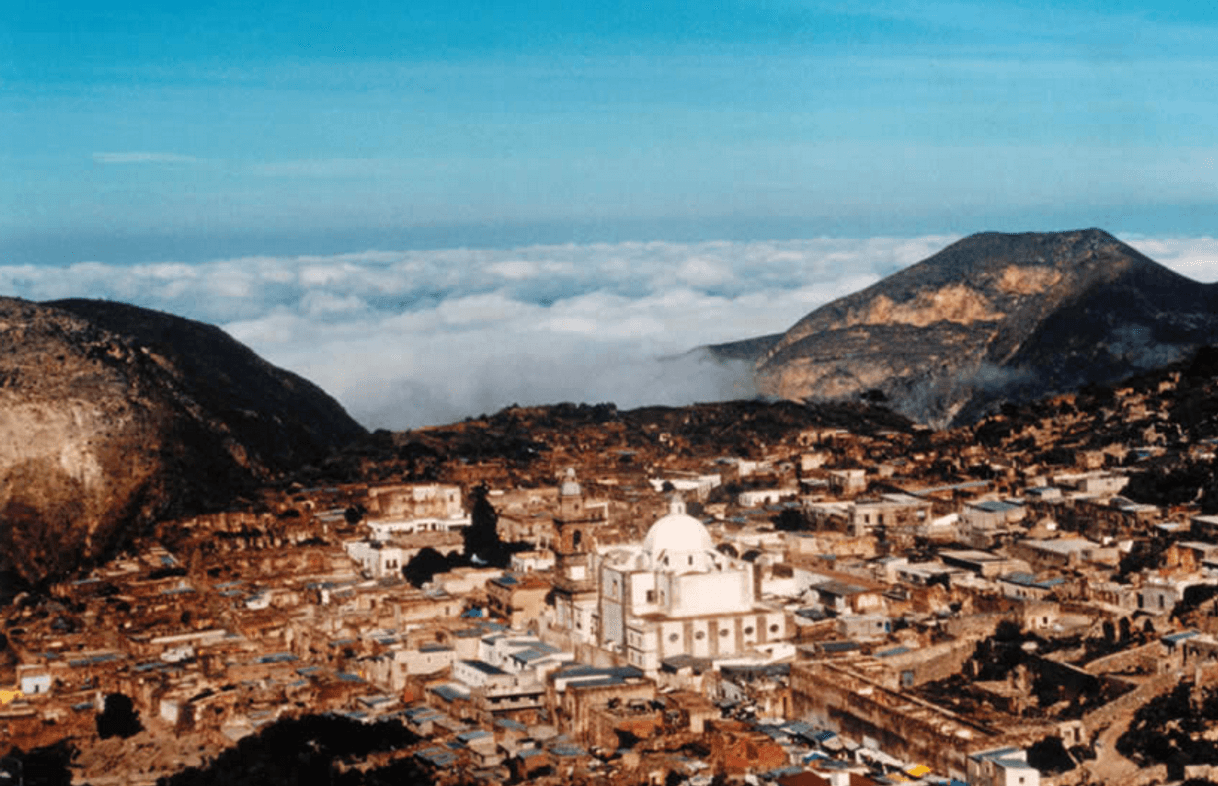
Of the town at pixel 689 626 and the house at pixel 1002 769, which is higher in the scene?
the town at pixel 689 626

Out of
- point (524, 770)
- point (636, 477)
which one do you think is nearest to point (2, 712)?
point (524, 770)

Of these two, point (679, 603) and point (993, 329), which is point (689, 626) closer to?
point (679, 603)

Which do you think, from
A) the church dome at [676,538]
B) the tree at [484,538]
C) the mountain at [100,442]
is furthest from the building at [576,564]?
the mountain at [100,442]

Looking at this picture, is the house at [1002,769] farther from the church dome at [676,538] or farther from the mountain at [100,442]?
the mountain at [100,442]

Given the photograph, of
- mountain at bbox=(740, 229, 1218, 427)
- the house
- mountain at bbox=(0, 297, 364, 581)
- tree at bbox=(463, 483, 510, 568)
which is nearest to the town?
the house

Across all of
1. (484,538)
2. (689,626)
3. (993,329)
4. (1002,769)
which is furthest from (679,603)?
(993,329)

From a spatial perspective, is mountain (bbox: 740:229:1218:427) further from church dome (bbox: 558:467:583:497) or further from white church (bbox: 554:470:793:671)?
white church (bbox: 554:470:793:671)

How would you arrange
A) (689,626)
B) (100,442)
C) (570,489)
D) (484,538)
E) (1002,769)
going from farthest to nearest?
(100,442), (570,489), (484,538), (689,626), (1002,769)
